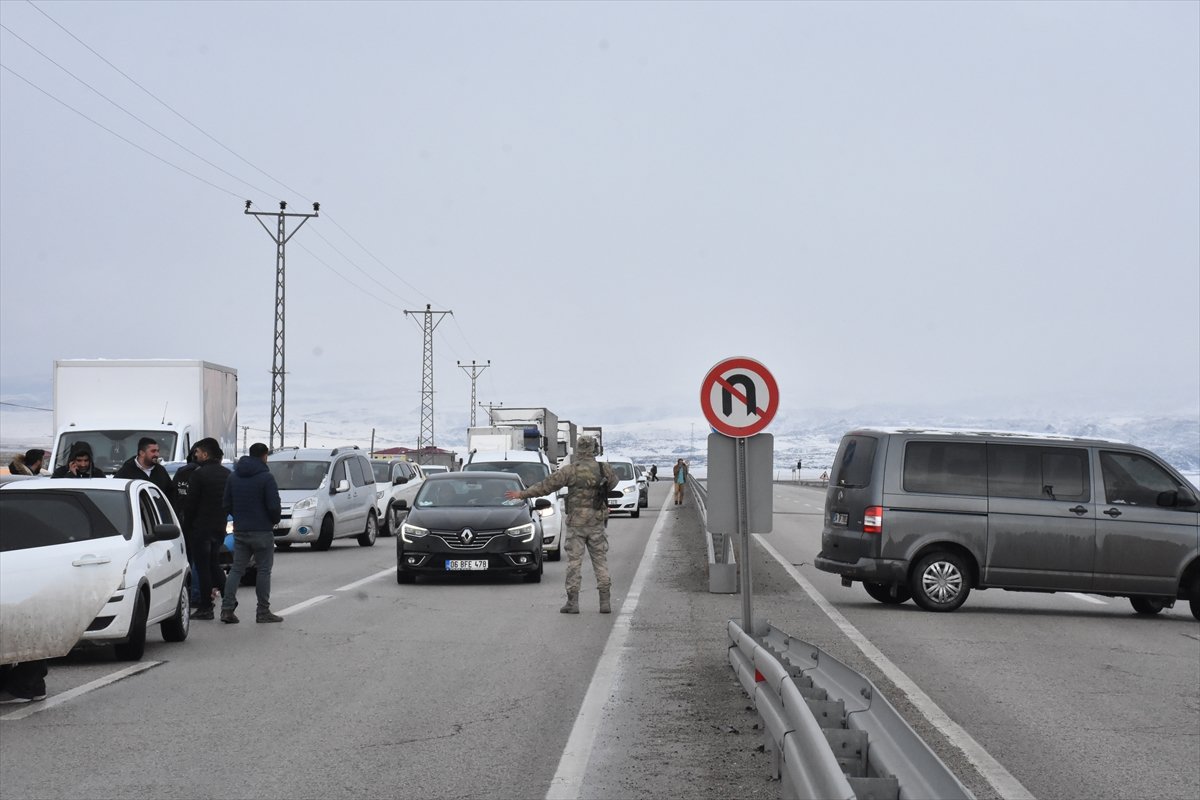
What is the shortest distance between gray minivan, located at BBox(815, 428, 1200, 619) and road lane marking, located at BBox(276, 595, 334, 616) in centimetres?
563

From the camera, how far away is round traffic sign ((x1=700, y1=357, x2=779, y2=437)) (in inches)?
448

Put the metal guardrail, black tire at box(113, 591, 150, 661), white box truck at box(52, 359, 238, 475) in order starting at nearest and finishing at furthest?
the metal guardrail → black tire at box(113, 591, 150, 661) → white box truck at box(52, 359, 238, 475)

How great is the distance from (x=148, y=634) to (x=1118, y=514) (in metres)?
10.2

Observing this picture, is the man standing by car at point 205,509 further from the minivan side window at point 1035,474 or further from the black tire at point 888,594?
the minivan side window at point 1035,474

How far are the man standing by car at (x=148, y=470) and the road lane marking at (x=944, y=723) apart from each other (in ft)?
23.0

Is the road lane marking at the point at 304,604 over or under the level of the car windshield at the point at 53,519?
under

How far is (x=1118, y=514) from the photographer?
16344 mm

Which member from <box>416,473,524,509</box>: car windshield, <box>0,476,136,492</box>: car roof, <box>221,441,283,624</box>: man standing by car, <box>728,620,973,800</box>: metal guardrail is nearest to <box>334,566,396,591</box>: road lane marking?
<box>416,473,524,509</box>: car windshield

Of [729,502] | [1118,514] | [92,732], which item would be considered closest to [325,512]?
[1118,514]

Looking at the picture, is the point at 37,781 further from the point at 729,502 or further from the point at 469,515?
the point at 469,515

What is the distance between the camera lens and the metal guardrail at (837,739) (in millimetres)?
4602

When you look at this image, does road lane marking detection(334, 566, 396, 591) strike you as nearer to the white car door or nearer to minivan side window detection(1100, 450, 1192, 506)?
the white car door

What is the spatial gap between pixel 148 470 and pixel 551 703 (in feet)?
25.1

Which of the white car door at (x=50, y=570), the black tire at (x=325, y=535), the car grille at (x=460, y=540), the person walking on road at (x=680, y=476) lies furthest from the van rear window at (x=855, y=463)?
the person walking on road at (x=680, y=476)
